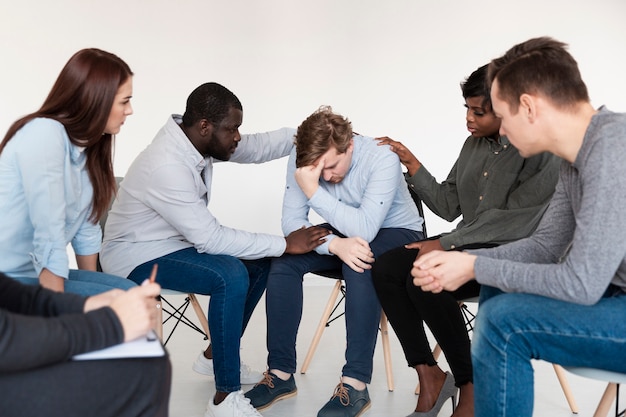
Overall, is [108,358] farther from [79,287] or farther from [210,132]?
[210,132]

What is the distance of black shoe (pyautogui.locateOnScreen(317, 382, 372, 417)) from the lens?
2.43 metres

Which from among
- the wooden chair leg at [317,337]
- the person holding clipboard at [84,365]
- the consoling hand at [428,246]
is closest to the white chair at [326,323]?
the wooden chair leg at [317,337]

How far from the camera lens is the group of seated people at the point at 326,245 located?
53.9 inches

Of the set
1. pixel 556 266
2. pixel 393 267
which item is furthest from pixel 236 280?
pixel 556 266

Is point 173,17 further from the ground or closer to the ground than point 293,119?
further from the ground

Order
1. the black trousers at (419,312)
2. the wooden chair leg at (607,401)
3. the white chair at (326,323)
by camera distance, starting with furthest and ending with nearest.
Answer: the white chair at (326,323), the black trousers at (419,312), the wooden chair leg at (607,401)

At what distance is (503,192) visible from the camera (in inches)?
95.6

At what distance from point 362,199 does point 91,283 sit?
103 centimetres

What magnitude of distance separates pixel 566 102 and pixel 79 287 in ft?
4.30

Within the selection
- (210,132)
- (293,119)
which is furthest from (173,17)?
(210,132)

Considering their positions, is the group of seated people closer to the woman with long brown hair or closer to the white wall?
the woman with long brown hair

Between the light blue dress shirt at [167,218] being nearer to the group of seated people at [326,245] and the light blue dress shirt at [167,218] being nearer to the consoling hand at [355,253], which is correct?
the group of seated people at [326,245]

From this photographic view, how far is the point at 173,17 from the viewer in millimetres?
4602

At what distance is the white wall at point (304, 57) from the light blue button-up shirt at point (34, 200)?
108 inches
